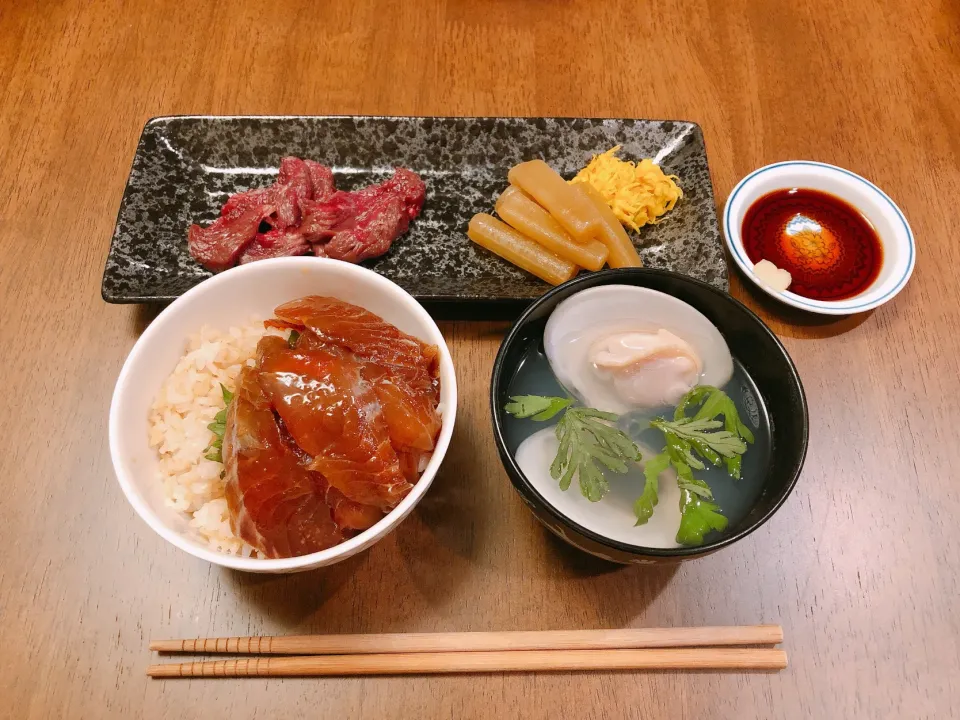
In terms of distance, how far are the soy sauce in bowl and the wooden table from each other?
0.11m

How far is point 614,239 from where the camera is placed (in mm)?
1740

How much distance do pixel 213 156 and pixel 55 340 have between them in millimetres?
705

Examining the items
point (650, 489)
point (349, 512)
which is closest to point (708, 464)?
point (650, 489)

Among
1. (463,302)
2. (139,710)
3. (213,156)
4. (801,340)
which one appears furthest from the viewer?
(213,156)

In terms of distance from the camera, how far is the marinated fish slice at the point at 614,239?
5.70ft

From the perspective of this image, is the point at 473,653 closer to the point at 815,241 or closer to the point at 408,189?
the point at 408,189

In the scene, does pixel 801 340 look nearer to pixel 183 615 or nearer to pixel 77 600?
pixel 183 615

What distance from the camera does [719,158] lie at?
2.00m

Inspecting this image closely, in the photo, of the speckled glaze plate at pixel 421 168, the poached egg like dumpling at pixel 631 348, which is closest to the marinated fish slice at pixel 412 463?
the poached egg like dumpling at pixel 631 348

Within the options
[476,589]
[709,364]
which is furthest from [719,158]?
[476,589]

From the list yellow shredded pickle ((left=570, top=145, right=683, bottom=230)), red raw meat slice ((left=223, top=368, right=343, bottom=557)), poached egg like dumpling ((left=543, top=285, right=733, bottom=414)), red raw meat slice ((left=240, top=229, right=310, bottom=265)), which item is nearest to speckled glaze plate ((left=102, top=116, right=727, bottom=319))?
yellow shredded pickle ((left=570, top=145, right=683, bottom=230))

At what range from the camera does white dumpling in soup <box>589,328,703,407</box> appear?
126 cm

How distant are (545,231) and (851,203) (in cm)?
95

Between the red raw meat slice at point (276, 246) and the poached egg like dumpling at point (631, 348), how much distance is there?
856 mm
